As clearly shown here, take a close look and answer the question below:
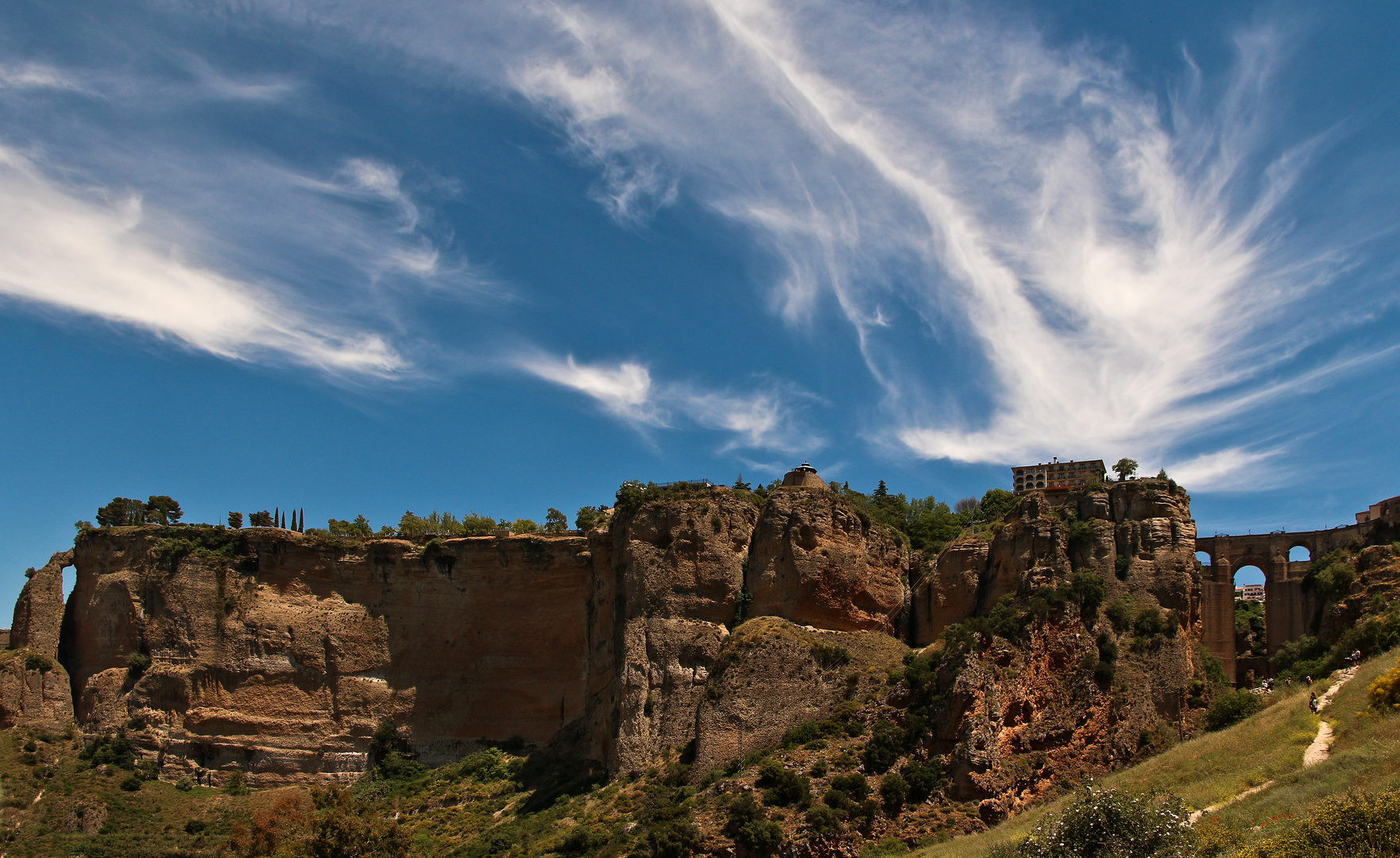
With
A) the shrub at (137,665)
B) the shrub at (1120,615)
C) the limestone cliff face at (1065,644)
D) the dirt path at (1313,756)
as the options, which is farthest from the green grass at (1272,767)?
the shrub at (137,665)

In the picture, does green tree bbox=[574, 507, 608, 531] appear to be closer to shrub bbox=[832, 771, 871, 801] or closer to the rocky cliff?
the rocky cliff

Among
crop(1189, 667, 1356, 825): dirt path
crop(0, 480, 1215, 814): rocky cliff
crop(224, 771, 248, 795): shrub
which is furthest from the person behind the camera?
crop(224, 771, 248, 795): shrub

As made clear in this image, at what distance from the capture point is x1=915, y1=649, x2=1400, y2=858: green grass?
2606cm

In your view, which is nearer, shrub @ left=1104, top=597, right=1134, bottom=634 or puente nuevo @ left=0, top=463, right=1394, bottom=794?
puente nuevo @ left=0, top=463, right=1394, bottom=794

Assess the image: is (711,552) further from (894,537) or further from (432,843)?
(432,843)

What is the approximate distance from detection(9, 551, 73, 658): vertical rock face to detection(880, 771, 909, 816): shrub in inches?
2488

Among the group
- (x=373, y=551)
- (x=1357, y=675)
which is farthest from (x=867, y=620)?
(x=373, y=551)

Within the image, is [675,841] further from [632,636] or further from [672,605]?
[672,605]

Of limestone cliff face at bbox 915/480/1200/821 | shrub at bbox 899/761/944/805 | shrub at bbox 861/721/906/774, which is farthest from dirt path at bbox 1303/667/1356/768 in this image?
shrub at bbox 861/721/906/774

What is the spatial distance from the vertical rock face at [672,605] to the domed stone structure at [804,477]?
6.31 m

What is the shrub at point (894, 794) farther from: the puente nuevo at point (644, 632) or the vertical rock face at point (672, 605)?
the vertical rock face at point (672, 605)

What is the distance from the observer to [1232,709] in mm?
44938

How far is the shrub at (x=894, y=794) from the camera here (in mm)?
42781

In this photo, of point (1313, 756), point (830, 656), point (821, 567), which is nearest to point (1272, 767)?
Result: point (1313, 756)
